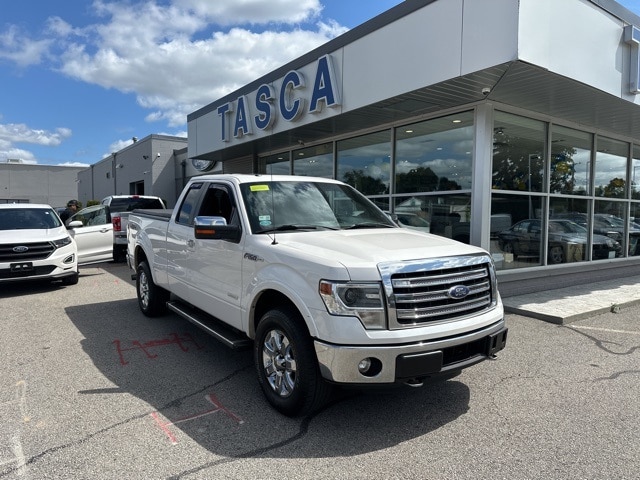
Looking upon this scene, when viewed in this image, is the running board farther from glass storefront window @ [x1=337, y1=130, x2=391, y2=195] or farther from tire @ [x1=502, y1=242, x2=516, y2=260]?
glass storefront window @ [x1=337, y1=130, x2=391, y2=195]

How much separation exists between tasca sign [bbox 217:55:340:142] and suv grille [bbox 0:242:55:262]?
18.6 feet

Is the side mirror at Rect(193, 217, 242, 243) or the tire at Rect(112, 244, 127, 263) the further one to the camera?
the tire at Rect(112, 244, 127, 263)

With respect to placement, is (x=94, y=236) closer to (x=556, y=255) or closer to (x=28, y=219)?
(x=28, y=219)

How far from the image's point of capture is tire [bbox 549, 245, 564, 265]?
9.77 metres

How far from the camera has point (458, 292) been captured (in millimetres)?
3506

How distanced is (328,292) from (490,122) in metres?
6.10

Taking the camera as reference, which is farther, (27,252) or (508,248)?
(508,248)

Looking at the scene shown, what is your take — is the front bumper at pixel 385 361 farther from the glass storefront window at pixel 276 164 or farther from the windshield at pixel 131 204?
the windshield at pixel 131 204

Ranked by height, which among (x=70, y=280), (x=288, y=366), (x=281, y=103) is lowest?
(x=70, y=280)

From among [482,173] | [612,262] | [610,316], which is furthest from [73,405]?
[612,262]

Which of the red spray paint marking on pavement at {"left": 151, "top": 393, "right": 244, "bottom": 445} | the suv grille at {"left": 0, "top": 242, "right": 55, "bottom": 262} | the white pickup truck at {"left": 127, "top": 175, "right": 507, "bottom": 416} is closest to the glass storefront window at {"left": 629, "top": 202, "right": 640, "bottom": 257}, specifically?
the white pickup truck at {"left": 127, "top": 175, "right": 507, "bottom": 416}

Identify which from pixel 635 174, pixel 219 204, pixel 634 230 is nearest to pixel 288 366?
pixel 219 204

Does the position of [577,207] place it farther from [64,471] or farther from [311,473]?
[64,471]

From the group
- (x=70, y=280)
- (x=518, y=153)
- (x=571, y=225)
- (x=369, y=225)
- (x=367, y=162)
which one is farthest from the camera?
(x=367, y=162)
